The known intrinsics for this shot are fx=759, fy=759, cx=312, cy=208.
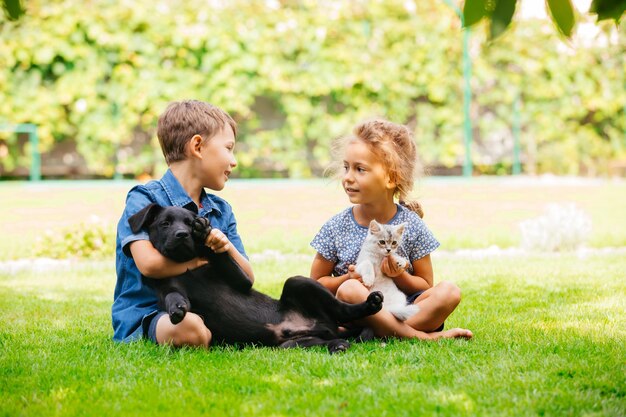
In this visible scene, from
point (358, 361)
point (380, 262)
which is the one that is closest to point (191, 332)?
point (358, 361)

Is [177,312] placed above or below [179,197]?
below

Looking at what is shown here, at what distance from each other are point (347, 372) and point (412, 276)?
1.01m

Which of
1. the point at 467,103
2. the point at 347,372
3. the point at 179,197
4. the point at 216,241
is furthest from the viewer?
the point at 467,103

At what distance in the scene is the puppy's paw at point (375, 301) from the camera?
3.38m

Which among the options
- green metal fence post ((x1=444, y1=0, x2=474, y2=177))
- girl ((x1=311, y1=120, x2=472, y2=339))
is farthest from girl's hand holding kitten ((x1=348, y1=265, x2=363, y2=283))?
green metal fence post ((x1=444, y1=0, x2=474, y2=177))

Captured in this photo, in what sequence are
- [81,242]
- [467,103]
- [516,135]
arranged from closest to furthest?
1. [81,242]
2. [467,103]
3. [516,135]

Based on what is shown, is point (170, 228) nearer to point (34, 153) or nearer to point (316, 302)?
point (316, 302)

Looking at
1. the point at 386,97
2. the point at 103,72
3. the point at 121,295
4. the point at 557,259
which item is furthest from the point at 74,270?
the point at 386,97

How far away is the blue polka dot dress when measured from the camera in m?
3.84

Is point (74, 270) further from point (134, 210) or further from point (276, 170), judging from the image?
point (276, 170)

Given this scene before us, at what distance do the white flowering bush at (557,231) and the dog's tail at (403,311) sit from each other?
450 cm

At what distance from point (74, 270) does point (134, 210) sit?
140 inches

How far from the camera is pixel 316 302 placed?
3.51 meters

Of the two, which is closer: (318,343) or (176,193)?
(318,343)
